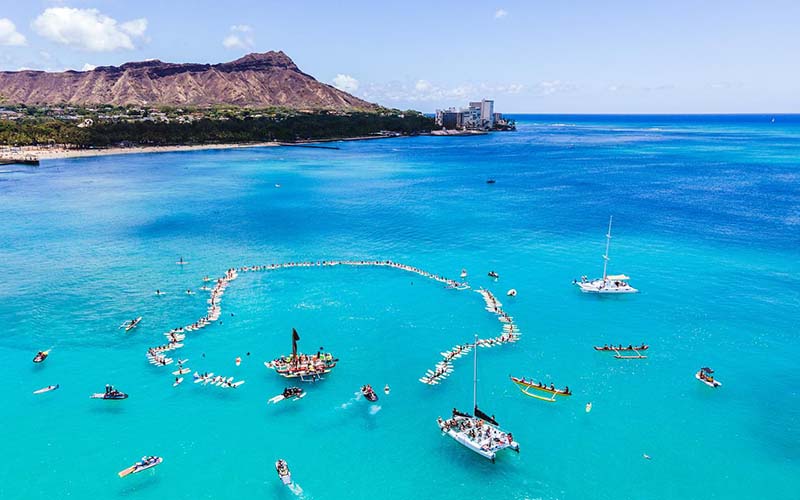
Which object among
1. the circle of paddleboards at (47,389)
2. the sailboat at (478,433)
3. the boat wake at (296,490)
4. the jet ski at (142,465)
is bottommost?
the boat wake at (296,490)

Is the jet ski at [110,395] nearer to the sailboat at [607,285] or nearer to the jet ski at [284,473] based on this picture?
the jet ski at [284,473]

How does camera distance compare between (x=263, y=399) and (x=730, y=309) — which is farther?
(x=730, y=309)

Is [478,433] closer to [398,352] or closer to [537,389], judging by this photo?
[537,389]

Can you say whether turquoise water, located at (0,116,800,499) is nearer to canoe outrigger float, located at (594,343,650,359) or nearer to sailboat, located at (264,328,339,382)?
canoe outrigger float, located at (594,343,650,359)

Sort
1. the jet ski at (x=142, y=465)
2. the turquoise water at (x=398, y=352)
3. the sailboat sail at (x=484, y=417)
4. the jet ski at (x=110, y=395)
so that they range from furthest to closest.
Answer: the jet ski at (x=110, y=395)
the sailboat sail at (x=484, y=417)
the turquoise water at (x=398, y=352)
the jet ski at (x=142, y=465)

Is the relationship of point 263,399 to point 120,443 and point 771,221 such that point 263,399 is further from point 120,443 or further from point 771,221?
point 771,221

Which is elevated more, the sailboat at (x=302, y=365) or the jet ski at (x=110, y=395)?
the sailboat at (x=302, y=365)

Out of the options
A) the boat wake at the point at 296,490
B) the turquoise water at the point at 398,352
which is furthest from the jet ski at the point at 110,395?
the boat wake at the point at 296,490

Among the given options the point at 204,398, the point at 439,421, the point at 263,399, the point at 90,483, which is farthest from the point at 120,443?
the point at 439,421
